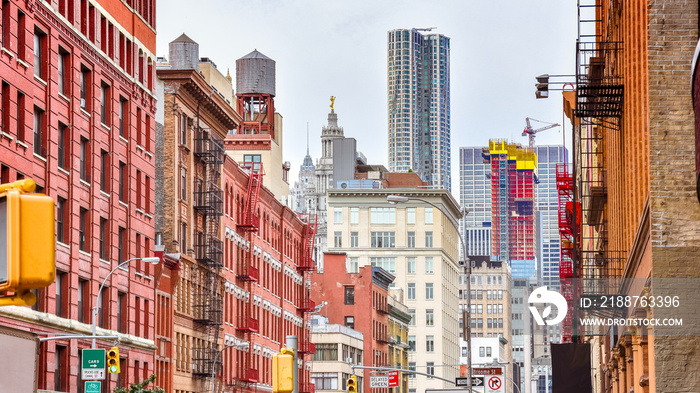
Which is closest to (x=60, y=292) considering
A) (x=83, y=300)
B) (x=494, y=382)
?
(x=83, y=300)

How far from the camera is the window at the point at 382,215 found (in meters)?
189

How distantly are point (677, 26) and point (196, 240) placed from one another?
67544 millimetres

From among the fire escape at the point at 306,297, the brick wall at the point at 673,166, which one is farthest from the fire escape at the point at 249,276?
the brick wall at the point at 673,166

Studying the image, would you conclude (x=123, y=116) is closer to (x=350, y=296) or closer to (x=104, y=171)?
(x=104, y=171)

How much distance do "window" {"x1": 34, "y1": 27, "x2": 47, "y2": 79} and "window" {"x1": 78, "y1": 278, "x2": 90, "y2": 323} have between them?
1025 centimetres

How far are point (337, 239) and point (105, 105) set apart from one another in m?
125

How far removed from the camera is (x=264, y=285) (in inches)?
4178

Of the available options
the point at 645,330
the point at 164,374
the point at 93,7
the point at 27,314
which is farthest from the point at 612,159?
the point at 164,374

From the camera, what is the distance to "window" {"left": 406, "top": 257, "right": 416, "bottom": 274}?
7426 inches

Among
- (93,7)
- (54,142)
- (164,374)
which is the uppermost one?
(93,7)

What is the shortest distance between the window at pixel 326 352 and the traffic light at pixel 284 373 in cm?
10839

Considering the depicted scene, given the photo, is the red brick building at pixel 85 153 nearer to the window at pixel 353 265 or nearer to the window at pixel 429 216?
the window at pixel 353 265

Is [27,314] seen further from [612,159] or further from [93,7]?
[612,159]

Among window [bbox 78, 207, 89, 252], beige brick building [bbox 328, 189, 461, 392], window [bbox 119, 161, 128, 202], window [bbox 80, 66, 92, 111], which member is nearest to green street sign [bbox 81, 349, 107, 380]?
window [bbox 78, 207, 89, 252]
